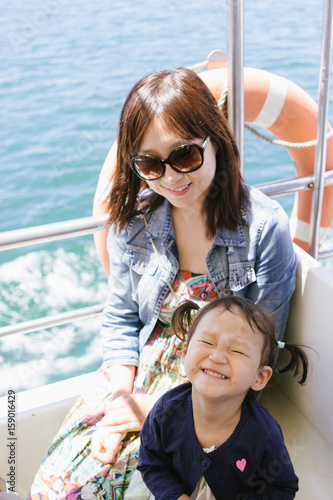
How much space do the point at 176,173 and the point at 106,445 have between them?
2.26 feet

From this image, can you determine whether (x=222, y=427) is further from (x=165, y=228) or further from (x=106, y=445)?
(x=165, y=228)

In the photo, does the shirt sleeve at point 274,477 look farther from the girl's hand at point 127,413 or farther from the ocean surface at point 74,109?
the ocean surface at point 74,109

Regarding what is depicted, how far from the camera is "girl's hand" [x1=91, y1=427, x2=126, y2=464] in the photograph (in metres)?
1.27

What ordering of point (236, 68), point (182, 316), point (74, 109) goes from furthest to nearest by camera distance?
point (74, 109) < point (236, 68) < point (182, 316)

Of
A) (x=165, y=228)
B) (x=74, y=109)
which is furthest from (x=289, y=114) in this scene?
(x=74, y=109)

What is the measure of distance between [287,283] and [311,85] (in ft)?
27.7

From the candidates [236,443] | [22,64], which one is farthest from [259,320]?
[22,64]

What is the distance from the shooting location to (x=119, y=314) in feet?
5.02

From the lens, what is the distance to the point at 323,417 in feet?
4.66

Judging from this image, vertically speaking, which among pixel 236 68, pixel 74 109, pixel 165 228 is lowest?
Answer: pixel 74 109

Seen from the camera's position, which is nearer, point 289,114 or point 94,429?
point 94,429

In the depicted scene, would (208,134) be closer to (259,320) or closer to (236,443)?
(259,320)

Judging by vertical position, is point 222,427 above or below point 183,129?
below

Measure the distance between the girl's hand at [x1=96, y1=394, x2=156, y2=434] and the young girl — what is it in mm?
116
